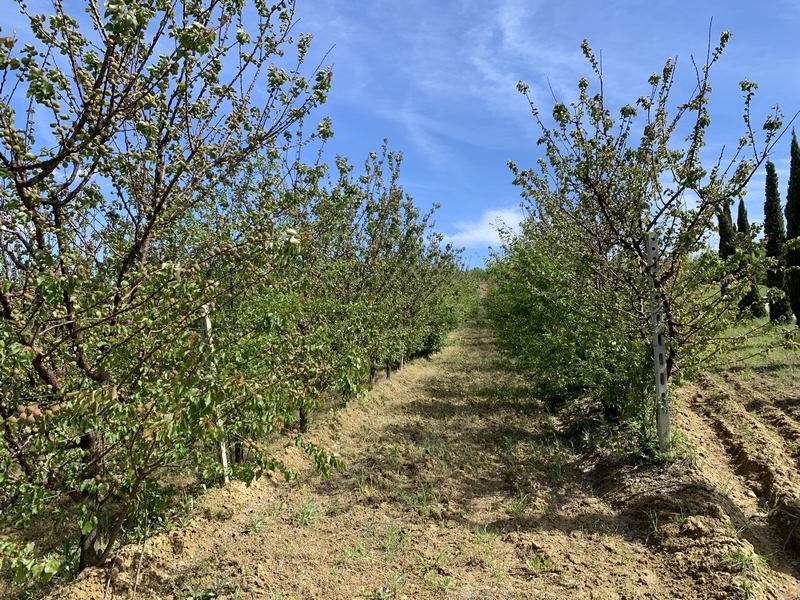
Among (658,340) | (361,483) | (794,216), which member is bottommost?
(361,483)

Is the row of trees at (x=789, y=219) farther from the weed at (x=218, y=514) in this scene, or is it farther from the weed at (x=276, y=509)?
the weed at (x=218, y=514)

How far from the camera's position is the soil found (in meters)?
3.76

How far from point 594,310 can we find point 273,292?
4203 millimetres

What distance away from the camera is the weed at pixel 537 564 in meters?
3.95

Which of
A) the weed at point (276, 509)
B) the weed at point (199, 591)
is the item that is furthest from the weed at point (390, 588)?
the weed at point (276, 509)

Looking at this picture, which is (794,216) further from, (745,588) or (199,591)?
(199,591)

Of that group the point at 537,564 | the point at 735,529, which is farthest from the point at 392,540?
the point at 735,529

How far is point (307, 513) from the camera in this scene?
528 centimetres

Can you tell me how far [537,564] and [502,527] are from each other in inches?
32.1

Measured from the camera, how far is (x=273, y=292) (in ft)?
16.0

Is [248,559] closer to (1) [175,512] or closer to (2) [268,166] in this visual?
(1) [175,512]

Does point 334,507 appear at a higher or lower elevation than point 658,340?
lower

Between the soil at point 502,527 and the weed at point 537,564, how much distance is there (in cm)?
1

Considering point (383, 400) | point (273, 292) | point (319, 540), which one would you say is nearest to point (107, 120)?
point (273, 292)
